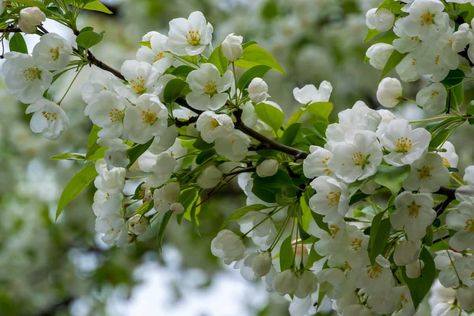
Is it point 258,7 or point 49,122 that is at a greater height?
point 49,122

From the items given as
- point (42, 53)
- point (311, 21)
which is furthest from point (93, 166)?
point (311, 21)

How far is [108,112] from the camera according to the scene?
1546 millimetres

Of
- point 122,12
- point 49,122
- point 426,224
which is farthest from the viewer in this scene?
point 122,12

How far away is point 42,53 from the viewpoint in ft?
5.13

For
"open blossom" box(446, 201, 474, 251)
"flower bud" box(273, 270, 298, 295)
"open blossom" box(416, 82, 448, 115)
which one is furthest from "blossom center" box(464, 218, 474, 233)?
"flower bud" box(273, 270, 298, 295)

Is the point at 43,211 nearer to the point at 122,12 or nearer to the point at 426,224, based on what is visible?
the point at 122,12

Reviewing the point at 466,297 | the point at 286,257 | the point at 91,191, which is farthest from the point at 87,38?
the point at 91,191

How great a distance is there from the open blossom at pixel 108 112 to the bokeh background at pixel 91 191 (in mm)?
3137

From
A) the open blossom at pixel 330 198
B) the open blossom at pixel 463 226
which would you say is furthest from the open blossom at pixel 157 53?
the open blossom at pixel 463 226

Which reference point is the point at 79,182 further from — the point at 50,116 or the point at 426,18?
the point at 426,18

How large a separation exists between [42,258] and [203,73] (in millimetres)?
3829

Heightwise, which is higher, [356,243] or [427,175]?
[427,175]

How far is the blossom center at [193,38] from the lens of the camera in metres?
1.63

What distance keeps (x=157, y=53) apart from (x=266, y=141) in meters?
0.25
